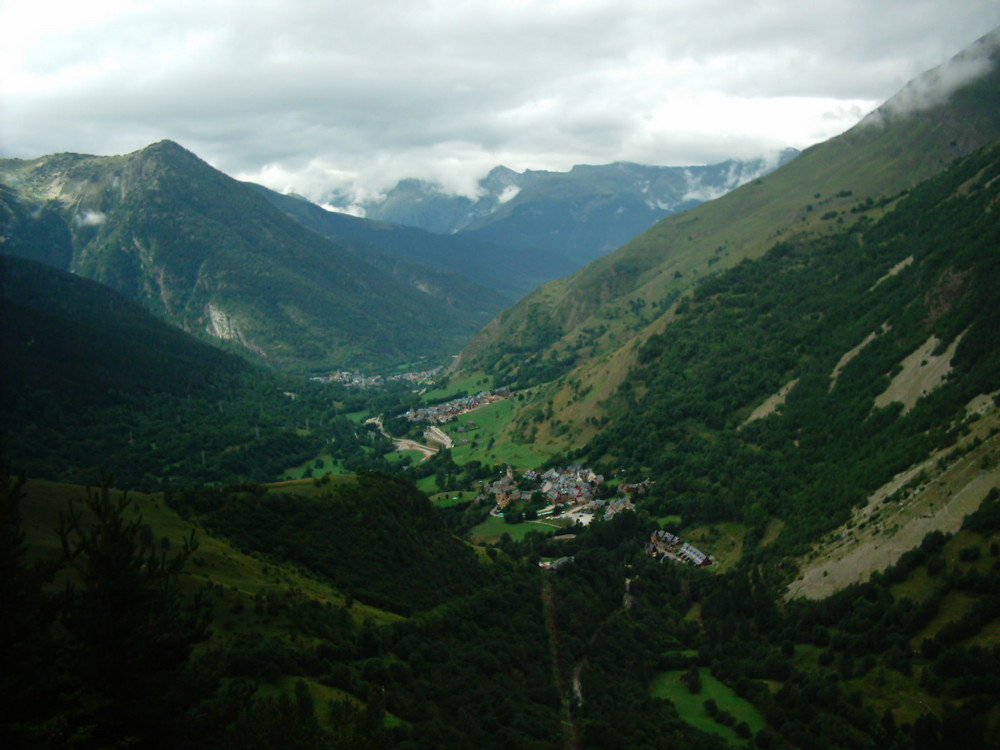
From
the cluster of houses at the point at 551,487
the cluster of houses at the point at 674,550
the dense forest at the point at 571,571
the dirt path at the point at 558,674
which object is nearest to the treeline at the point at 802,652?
the dense forest at the point at 571,571

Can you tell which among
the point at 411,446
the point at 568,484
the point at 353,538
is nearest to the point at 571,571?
the point at 353,538

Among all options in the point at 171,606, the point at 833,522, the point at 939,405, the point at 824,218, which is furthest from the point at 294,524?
the point at 824,218

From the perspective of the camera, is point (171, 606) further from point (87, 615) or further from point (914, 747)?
point (914, 747)

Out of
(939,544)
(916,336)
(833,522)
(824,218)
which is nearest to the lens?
(939,544)

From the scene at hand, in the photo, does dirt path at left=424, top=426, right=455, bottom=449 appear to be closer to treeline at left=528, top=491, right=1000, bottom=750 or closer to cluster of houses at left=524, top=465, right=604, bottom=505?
cluster of houses at left=524, top=465, right=604, bottom=505

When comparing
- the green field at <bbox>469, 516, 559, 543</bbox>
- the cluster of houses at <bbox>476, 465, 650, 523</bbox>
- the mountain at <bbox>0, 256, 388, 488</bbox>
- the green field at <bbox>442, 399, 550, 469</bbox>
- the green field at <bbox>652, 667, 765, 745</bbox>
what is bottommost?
the green field at <bbox>652, 667, 765, 745</bbox>

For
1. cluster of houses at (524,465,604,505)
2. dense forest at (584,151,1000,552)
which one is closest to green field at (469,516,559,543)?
cluster of houses at (524,465,604,505)
